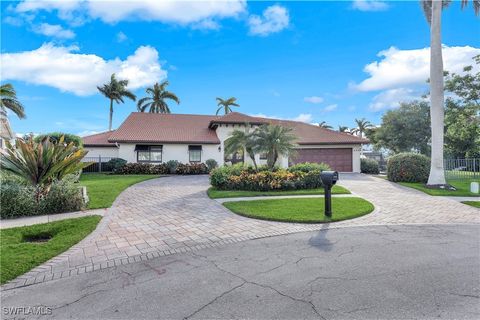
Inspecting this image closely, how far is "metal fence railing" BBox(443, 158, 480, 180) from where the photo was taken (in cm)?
1762

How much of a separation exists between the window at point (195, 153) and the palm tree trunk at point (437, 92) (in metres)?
16.6

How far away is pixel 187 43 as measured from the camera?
13.1 meters

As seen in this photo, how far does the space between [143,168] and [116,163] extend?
2.16m

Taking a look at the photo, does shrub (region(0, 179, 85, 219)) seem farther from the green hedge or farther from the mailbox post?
the mailbox post

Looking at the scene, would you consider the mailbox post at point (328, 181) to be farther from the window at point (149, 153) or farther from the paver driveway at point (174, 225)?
the window at point (149, 153)

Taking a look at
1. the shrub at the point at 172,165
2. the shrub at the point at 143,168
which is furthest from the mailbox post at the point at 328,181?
the shrub at the point at 143,168

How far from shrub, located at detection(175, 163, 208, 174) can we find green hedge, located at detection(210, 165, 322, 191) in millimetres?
8829

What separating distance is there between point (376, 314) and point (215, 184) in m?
9.79

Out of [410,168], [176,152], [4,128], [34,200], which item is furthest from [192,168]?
[4,128]

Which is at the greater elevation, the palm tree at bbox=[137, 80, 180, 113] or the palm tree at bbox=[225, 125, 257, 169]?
the palm tree at bbox=[137, 80, 180, 113]

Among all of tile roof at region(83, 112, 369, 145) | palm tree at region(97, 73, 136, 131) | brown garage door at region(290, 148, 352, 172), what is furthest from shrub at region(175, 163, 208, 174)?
palm tree at region(97, 73, 136, 131)

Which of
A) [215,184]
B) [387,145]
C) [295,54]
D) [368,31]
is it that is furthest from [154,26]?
[387,145]

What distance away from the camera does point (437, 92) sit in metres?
13.1

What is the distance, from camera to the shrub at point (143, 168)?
19766 millimetres
